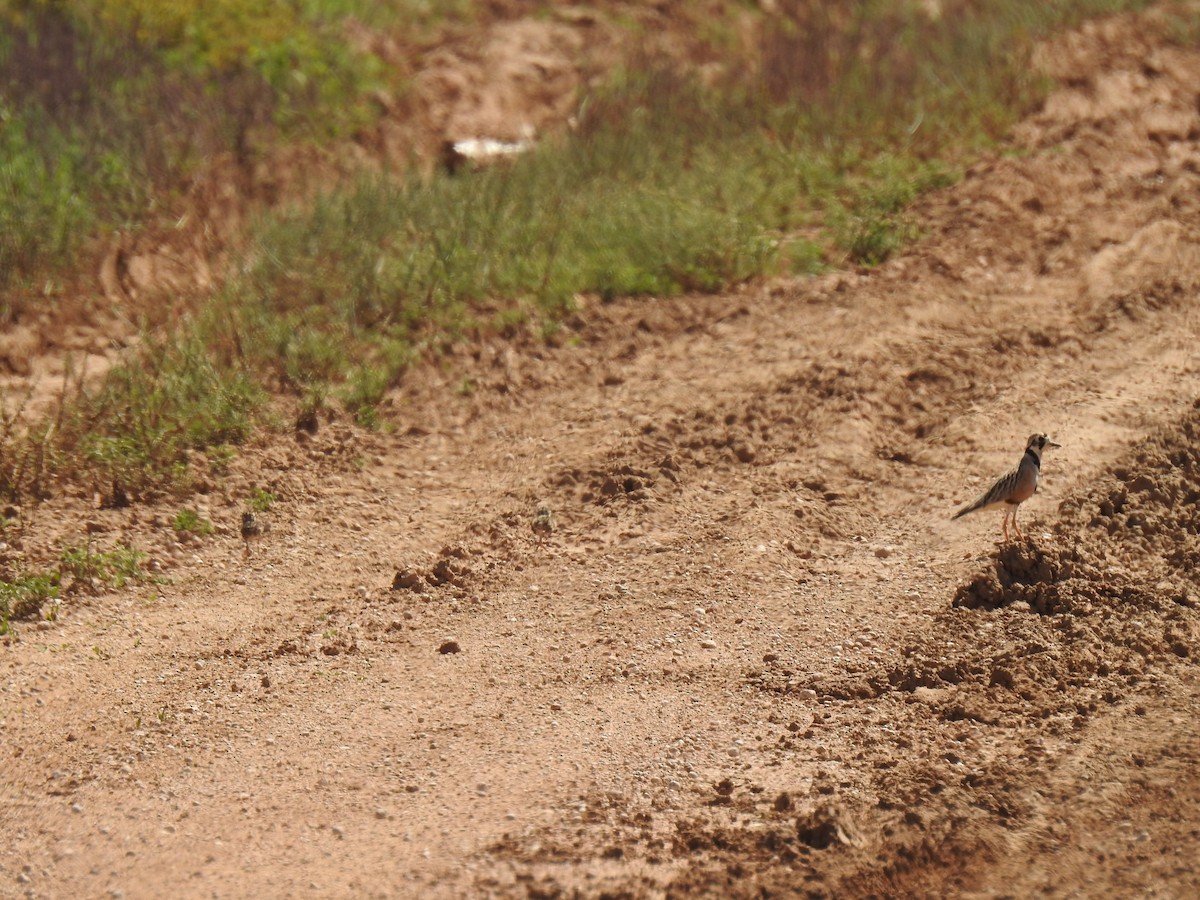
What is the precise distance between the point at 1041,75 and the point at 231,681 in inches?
331

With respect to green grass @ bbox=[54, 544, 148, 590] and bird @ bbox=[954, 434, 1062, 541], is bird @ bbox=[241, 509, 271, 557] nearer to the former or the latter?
green grass @ bbox=[54, 544, 148, 590]

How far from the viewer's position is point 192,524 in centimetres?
675

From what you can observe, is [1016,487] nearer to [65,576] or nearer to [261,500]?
[261,500]

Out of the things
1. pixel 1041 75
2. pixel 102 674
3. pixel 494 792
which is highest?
pixel 1041 75

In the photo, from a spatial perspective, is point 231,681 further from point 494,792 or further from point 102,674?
point 494,792

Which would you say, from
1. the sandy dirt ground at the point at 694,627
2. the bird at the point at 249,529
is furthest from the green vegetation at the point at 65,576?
the bird at the point at 249,529

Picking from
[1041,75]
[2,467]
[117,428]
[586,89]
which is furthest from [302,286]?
[1041,75]

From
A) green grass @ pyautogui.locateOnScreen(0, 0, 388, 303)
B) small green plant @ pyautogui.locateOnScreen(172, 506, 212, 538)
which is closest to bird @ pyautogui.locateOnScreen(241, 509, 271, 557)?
small green plant @ pyautogui.locateOnScreen(172, 506, 212, 538)

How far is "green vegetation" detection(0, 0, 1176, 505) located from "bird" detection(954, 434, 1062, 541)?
3138 mm

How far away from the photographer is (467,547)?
21.7ft

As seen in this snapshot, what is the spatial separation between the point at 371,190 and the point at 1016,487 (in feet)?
17.5

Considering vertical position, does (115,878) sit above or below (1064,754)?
below

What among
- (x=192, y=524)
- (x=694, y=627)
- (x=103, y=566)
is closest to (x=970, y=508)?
(x=694, y=627)

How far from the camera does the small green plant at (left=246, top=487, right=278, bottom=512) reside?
6.93m
